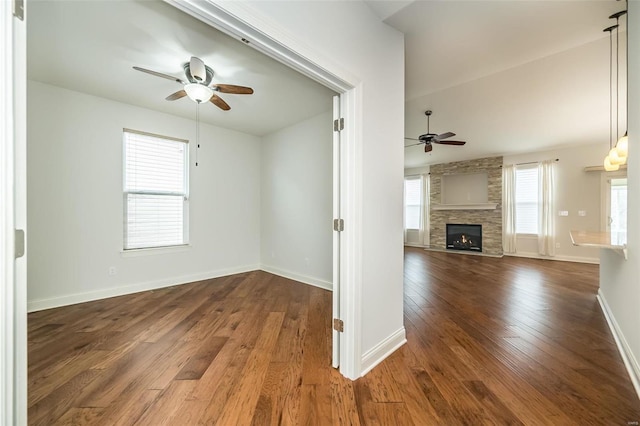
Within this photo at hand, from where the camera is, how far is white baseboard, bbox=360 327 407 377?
5.93ft

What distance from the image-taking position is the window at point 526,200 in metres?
6.48

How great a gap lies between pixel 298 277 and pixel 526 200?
6503 mm

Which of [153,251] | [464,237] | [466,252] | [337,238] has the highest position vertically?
[337,238]

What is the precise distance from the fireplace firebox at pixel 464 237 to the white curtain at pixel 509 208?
615 mm

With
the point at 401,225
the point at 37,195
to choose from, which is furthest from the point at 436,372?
the point at 37,195

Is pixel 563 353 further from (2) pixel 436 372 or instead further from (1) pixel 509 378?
(2) pixel 436 372

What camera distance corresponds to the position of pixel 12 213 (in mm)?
678

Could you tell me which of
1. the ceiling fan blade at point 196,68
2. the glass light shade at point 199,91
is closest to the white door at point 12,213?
the ceiling fan blade at point 196,68

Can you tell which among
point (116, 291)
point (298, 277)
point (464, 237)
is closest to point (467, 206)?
point (464, 237)

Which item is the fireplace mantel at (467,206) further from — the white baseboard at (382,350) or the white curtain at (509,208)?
the white baseboard at (382,350)

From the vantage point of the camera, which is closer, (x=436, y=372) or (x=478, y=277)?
(x=436, y=372)

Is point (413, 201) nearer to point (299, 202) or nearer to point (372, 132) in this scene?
point (299, 202)

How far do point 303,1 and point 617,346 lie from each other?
11.8 feet

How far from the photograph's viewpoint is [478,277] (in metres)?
4.50
